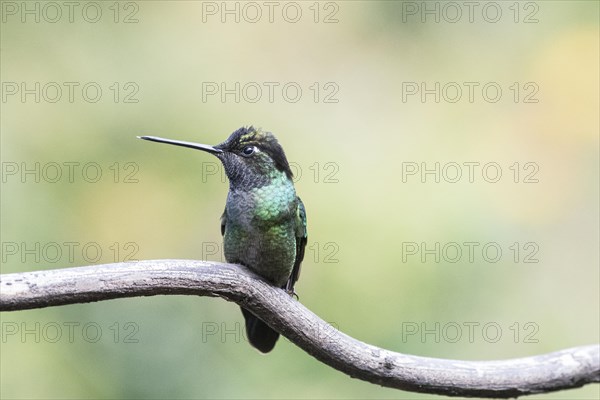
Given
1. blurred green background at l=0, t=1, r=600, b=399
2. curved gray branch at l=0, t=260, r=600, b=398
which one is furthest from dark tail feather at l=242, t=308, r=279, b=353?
blurred green background at l=0, t=1, r=600, b=399

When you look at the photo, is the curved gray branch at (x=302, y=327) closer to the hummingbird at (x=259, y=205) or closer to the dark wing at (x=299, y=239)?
the hummingbird at (x=259, y=205)

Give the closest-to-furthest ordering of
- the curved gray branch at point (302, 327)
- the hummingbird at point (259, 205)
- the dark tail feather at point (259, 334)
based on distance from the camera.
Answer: the curved gray branch at point (302, 327) < the hummingbird at point (259, 205) < the dark tail feather at point (259, 334)

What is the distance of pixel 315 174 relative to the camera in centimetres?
484

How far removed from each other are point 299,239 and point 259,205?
0.32 meters

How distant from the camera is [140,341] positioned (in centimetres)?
459

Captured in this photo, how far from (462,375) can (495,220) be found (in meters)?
2.62

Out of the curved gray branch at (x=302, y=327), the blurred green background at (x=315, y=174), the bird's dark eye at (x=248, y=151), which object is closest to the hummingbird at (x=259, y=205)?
the bird's dark eye at (x=248, y=151)

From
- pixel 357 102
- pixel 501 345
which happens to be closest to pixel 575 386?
pixel 501 345

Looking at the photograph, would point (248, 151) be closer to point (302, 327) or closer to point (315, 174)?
point (302, 327)

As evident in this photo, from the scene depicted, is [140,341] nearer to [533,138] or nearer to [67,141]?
[67,141]

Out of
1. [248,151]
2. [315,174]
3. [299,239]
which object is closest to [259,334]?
[299,239]

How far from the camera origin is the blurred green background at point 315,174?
4598mm

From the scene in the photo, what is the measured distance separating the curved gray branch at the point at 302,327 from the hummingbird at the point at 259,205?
0.21m

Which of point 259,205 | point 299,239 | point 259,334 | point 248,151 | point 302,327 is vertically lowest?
point 259,334
